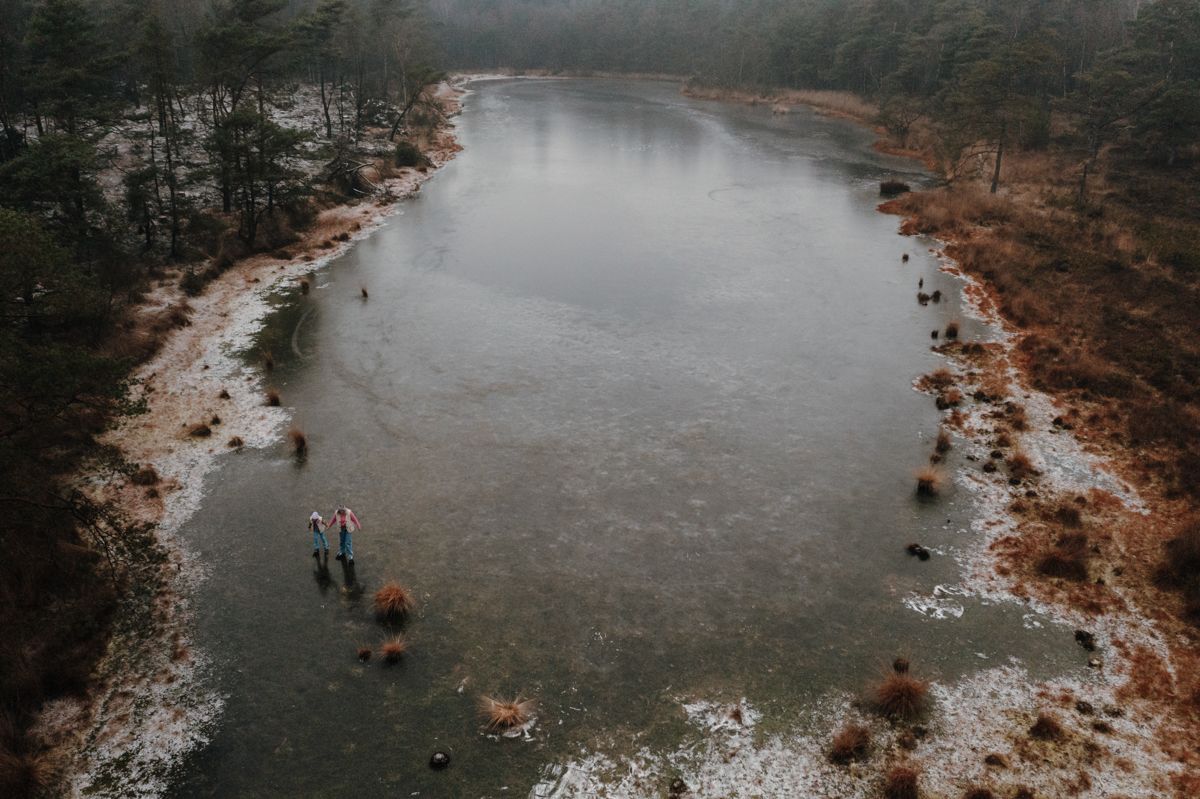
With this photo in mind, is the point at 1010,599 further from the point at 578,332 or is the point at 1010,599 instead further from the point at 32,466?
the point at 32,466

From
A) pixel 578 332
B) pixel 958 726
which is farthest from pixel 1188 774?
pixel 578 332

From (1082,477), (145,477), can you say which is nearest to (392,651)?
(145,477)

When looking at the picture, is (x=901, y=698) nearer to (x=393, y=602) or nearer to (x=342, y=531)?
(x=393, y=602)

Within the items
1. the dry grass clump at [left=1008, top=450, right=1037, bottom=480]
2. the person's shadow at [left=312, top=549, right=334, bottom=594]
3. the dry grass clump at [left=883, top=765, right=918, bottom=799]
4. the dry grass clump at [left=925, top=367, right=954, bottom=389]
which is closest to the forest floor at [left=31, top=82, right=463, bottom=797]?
the person's shadow at [left=312, top=549, right=334, bottom=594]

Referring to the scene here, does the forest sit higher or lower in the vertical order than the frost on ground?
higher

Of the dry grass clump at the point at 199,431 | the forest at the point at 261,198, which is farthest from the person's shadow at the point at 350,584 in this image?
the dry grass clump at the point at 199,431

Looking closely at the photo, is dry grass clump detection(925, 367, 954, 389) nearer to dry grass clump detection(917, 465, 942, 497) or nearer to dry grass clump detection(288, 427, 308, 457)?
dry grass clump detection(917, 465, 942, 497)
